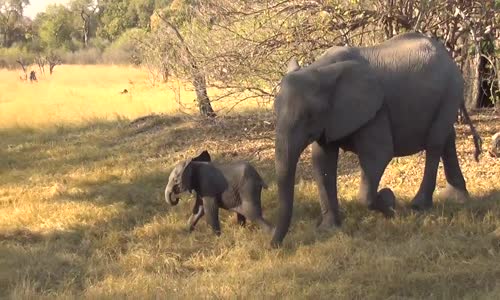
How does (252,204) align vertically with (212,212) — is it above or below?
above

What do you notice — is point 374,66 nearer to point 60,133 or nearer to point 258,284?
point 258,284

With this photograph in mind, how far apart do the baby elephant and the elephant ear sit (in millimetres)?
951

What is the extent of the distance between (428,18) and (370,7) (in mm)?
827

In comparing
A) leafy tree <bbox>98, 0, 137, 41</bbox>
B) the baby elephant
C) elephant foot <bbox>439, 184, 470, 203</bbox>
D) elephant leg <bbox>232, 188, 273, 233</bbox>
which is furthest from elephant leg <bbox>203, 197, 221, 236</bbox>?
leafy tree <bbox>98, 0, 137, 41</bbox>

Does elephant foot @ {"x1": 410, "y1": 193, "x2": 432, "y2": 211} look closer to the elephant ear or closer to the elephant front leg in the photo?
the elephant front leg

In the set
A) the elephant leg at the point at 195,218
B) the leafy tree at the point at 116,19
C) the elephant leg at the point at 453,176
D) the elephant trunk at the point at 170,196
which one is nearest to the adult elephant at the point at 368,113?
the elephant leg at the point at 453,176

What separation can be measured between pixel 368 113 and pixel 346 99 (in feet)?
0.75

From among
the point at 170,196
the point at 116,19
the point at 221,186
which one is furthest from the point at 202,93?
the point at 116,19

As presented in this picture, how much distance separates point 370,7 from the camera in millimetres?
9422

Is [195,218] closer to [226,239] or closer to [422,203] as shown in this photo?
[226,239]

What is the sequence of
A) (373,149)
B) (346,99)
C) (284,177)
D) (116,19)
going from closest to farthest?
1. (284,177)
2. (346,99)
3. (373,149)
4. (116,19)

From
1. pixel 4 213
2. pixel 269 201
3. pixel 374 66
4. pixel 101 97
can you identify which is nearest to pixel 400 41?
pixel 374 66

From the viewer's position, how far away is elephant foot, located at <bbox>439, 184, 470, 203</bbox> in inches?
273

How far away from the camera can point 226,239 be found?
619 cm
